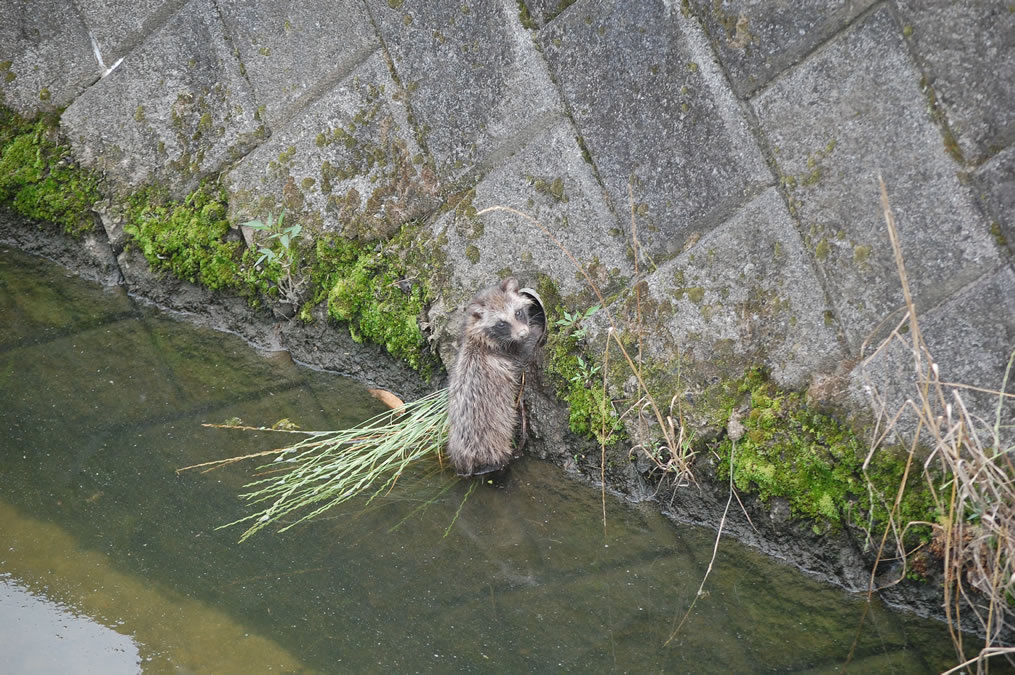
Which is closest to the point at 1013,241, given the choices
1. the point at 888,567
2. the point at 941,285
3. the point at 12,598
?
the point at 941,285

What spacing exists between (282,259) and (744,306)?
2.58 m

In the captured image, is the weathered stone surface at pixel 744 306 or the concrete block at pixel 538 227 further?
the concrete block at pixel 538 227

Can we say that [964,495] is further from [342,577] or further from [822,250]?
[342,577]

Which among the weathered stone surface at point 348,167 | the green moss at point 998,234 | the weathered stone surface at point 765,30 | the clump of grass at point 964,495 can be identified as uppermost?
the weathered stone surface at point 348,167

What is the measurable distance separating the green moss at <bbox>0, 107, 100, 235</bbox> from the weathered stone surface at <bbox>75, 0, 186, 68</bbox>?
0.61 m

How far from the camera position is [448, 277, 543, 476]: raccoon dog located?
14.3 ft

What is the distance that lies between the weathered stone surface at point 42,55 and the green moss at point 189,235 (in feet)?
2.67

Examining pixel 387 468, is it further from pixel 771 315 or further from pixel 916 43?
pixel 916 43

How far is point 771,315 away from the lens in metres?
4.00

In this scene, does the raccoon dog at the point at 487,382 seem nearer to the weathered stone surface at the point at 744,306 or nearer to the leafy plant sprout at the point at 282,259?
the weathered stone surface at the point at 744,306

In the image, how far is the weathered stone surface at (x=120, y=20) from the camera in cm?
Answer: 531

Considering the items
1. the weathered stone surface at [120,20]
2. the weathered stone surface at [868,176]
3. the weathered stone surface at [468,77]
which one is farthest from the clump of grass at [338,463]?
the weathered stone surface at [120,20]

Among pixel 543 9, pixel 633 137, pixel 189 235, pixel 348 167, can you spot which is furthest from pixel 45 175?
pixel 633 137

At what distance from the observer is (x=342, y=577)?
391 centimetres
